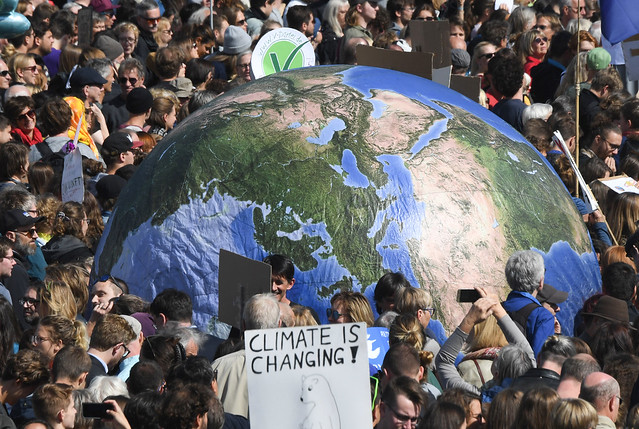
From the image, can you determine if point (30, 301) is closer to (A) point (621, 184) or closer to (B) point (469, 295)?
(B) point (469, 295)

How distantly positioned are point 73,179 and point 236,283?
2819 mm

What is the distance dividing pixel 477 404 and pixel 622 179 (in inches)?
205

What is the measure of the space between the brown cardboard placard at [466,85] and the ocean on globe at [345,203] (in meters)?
2.24

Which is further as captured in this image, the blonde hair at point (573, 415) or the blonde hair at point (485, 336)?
the blonde hair at point (485, 336)

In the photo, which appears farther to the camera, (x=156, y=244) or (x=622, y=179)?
(x=622, y=179)

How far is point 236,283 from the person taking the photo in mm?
8461

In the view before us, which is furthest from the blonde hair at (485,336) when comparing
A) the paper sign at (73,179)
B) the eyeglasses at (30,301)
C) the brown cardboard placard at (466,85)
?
the brown cardboard placard at (466,85)

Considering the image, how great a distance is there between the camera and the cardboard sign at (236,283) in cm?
820

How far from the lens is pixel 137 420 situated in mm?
6066

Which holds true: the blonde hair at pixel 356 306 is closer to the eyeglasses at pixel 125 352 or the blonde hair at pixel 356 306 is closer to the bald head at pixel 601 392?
the eyeglasses at pixel 125 352

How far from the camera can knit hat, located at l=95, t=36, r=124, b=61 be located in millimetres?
15219

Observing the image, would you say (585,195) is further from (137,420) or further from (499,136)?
(137,420)

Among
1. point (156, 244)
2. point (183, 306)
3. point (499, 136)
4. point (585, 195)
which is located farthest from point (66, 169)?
point (585, 195)

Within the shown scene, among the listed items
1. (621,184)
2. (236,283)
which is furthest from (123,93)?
(236,283)
